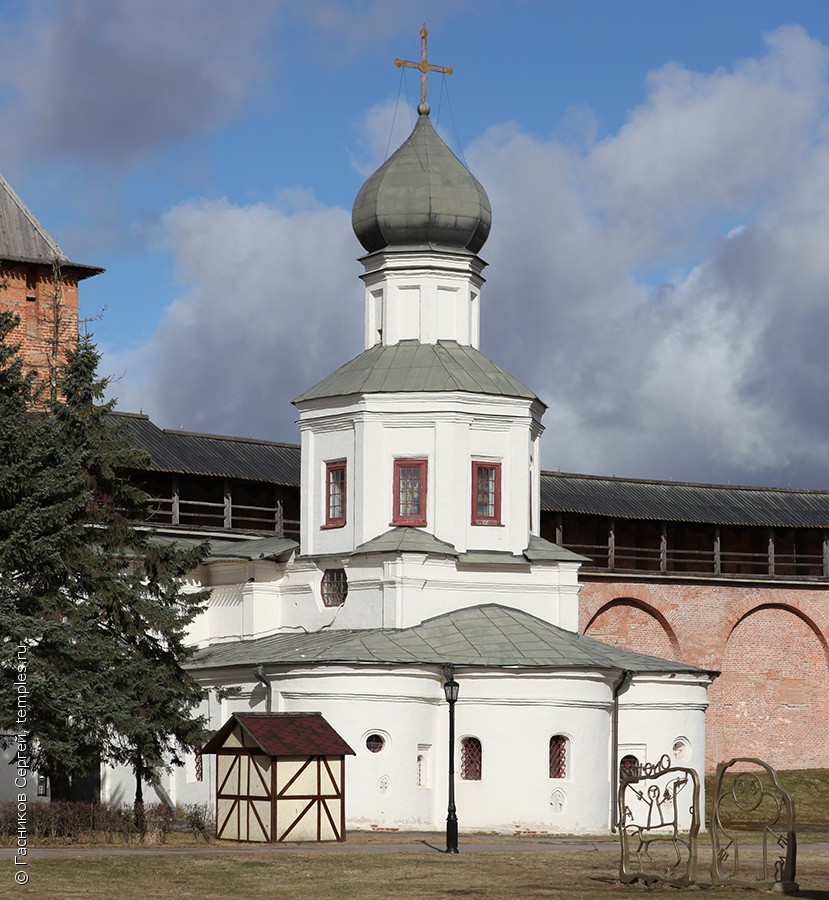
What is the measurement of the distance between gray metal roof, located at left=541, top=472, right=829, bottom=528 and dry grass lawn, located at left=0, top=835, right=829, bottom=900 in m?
18.0

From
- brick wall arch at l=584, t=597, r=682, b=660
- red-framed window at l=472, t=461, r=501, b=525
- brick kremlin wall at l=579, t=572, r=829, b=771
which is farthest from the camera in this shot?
brick kremlin wall at l=579, t=572, r=829, b=771

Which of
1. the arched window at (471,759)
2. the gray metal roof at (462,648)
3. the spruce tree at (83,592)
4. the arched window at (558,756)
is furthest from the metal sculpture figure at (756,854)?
the spruce tree at (83,592)

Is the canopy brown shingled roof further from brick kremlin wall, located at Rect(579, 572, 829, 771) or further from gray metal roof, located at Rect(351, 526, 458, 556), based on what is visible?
brick kremlin wall, located at Rect(579, 572, 829, 771)

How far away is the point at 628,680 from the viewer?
107ft

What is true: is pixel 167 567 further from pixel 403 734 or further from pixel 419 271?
pixel 419 271

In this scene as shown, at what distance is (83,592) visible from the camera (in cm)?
2892

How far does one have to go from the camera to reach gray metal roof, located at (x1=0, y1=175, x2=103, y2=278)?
45.1 metres

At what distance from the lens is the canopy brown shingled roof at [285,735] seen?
91.2 feet

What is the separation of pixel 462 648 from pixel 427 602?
1.74 m

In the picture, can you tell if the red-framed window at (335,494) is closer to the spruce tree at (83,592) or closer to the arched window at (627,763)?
the spruce tree at (83,592)

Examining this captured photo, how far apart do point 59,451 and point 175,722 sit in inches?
178

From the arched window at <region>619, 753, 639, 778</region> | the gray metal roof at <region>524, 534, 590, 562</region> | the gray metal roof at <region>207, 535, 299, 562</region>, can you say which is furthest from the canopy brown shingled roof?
the gray metal roof at <region>207, 535, 299, 562</region>

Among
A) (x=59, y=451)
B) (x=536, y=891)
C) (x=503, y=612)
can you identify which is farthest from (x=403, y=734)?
(x=536, y=891)

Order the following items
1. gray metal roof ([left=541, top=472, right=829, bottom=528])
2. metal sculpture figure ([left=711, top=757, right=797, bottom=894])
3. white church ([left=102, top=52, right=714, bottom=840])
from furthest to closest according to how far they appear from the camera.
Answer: gray metal roof ([left=541, top=472, right=829, bottom=528]), white church ([left=102, top=52, right=714, bottom=840]), metal sculpture figure ([left=711, top=757, right=797, bottom=894])
